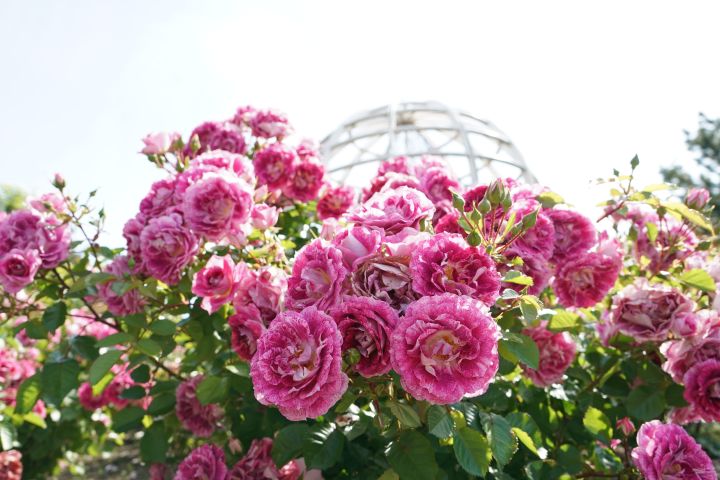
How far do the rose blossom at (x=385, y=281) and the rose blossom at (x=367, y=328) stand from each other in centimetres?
4

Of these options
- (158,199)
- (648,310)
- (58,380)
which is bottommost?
(58,380)

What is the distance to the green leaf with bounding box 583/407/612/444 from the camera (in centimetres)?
117

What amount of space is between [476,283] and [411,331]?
0.13 m

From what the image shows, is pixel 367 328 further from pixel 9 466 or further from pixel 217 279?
pixel 9 466

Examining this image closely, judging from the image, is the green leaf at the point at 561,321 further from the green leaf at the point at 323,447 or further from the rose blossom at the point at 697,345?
the green leaf at the point at 323,447

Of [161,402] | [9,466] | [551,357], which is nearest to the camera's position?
[551,357]

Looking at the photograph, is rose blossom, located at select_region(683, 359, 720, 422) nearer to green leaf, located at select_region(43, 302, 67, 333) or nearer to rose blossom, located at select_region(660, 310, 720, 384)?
rose blossom, located at select_region(660, 310, 720, 384)

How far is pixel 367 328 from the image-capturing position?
72 cm

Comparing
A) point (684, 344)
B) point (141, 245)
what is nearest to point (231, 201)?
point (141, 245)

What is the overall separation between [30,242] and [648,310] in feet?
4.99

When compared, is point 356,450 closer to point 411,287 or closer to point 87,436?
point 411,287

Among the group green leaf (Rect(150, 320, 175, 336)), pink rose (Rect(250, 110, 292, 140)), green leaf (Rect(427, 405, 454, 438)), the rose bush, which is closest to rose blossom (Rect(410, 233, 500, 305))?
the rose bush

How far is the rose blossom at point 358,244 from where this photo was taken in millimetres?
804

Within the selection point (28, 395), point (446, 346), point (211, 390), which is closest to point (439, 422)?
point (446, 346)
